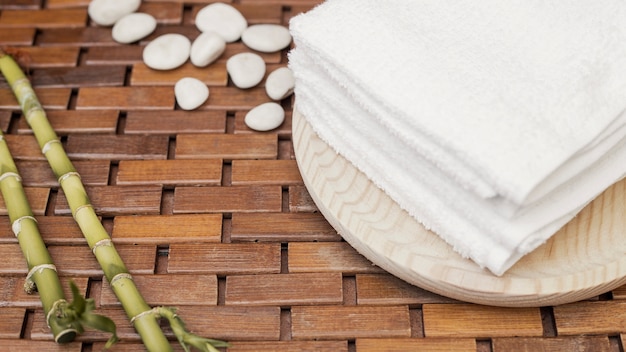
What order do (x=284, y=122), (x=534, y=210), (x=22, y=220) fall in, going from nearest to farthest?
1. (x=534, y=210)
2. (x=22, y=220)
3. (x=284, y=122)

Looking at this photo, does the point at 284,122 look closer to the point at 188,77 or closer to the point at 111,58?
the point at 188,77

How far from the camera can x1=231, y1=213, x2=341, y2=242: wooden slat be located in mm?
793

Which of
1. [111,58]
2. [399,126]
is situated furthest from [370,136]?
[111,58]

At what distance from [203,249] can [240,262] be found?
0.14ft

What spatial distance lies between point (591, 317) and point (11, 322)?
0.56 meters

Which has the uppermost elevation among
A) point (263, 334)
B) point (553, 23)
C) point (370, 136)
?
point (553, 23)

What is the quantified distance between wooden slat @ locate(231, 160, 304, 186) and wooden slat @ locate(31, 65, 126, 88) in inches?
8.4

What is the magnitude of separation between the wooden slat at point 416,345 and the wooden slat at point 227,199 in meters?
0.18

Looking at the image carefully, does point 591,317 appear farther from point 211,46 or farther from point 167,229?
point 211,46

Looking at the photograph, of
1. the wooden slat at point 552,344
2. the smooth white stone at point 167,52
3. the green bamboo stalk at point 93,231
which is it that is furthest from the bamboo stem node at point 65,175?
the wooden slat at point 552,344

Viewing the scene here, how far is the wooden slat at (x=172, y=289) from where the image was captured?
0.75 m

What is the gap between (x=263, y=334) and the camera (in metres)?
0.72

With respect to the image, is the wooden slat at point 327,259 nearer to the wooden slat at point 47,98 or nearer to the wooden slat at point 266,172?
the wooden slat at point 266,172

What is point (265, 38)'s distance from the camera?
0.97 m
